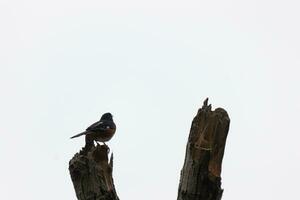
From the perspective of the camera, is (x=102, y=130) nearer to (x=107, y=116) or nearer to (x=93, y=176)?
(x=107, y=116)

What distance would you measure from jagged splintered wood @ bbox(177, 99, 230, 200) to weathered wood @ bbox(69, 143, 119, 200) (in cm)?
96

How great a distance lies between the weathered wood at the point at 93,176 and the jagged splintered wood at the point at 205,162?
965 mm

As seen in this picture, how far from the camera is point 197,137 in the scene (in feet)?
25.6

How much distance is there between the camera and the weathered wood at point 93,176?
815cm

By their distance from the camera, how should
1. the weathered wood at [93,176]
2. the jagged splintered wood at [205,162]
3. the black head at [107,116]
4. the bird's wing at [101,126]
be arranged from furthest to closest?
the black head at [107,116], the bird's wing at [101,126], the weathered wood at [93,176], the jagged splintered wood at [205,162]

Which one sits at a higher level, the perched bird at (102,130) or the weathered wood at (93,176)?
the perched bird at (102,130)

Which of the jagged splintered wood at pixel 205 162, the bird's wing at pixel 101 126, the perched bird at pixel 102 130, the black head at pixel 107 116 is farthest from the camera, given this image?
the black head at pixel 107 116

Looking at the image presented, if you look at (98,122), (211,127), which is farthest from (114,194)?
(98,122)

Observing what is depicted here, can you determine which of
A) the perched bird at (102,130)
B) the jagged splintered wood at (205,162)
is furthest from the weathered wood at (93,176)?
the perched bird at (102,130)

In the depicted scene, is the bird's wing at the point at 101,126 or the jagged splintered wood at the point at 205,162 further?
the bird's wing at the point at 101,126

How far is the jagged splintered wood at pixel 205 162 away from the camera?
25.2ft

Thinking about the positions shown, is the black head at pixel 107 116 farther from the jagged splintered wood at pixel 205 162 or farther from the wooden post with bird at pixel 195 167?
the jagged splintered wood at pixel 205 162

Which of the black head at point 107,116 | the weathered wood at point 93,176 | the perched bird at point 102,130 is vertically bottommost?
the weathered wood at point 93,176

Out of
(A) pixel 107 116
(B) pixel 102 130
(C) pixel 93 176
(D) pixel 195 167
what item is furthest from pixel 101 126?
(D) pixel 195 167
